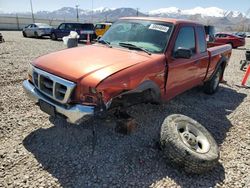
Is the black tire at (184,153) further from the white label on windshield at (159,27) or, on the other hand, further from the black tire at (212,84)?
the black tire at (212,84)

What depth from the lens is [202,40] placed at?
553cm

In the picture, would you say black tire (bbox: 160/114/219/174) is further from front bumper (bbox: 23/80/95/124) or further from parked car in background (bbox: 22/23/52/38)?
parked car in background (bbox: 22/23/52/38)

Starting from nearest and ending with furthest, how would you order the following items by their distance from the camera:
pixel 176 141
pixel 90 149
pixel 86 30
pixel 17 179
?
pixel 17 179 → pixel 176 141 → pixel 90 149 → pixel 86 30

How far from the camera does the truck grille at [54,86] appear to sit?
3104 millimetres

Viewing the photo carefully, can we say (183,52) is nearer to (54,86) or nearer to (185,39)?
(185,39)

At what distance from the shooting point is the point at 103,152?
11.7ft

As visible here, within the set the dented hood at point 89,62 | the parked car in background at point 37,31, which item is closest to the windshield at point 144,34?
the dented hood at point 89,62

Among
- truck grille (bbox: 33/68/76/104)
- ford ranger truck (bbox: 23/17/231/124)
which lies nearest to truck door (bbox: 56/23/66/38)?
ford ranger truck (bbox: 23/17/231/124)

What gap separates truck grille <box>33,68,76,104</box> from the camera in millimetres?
3104

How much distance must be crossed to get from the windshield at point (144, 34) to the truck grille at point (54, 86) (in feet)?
5.14

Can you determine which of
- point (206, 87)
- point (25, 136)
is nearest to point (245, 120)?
point (206, 87)

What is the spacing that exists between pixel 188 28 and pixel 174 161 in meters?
2.90

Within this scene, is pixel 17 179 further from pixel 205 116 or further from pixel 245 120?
pixel 245 120

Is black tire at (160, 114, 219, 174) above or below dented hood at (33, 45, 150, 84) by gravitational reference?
below
